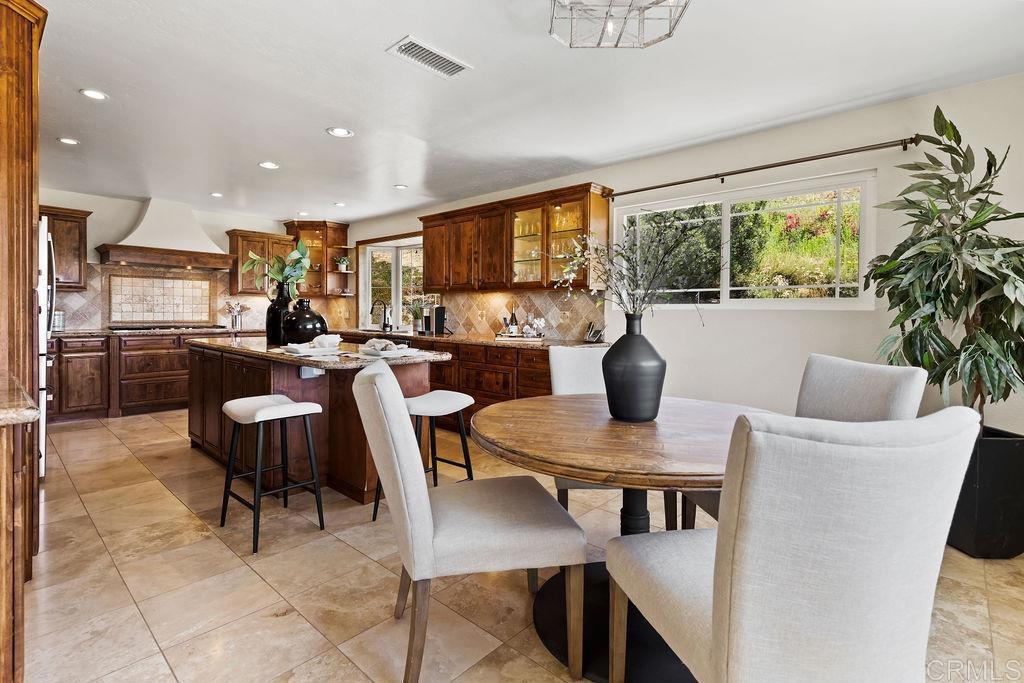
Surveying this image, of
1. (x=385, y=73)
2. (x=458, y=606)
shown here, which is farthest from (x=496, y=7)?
(x=458, y=606)

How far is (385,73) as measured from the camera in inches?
110

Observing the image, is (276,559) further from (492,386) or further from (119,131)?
(119,131)

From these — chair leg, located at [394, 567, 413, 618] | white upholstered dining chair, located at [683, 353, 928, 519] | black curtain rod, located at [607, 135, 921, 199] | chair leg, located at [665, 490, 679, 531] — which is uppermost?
black curtain rod, located at [607, 135, 921, 199]

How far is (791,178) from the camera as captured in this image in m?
3.47

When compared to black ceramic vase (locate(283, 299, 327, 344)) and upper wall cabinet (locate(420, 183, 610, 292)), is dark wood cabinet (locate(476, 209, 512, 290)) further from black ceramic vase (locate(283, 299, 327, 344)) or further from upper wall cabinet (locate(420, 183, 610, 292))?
black ceramic vase (locate(283, 299, 327, 344))

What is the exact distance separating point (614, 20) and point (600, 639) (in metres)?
2.39

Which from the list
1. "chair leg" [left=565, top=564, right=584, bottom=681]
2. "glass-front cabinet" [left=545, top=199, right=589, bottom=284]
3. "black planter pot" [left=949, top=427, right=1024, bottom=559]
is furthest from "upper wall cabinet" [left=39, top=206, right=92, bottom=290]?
"black planter pot" [left=949, top=427, right=1024, bottom=559]

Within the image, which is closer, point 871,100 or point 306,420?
point 306,420

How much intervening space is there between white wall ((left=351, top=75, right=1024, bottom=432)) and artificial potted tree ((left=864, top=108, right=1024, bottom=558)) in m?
0.56

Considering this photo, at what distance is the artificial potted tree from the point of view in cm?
232

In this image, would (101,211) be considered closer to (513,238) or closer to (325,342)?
(325,342)

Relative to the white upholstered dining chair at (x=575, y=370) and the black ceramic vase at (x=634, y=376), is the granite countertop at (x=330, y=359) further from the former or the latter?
the black ceramic vase at (x=634, y=376)

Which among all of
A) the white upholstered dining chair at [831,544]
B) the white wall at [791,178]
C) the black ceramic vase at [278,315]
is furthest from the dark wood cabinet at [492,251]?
the white upholstered dining chair at [831,544]

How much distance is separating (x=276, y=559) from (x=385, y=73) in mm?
2565
